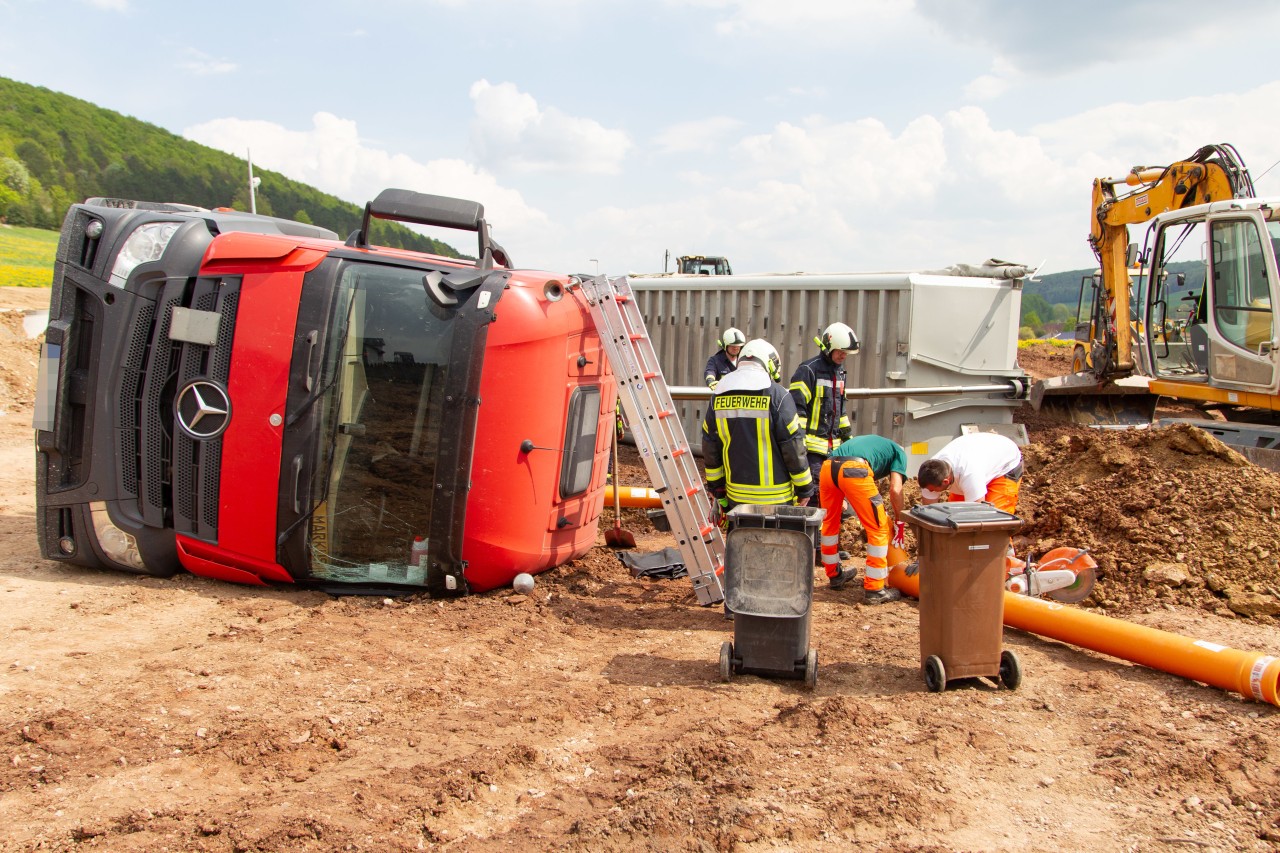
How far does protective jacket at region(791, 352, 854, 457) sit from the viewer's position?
7820 millimetres

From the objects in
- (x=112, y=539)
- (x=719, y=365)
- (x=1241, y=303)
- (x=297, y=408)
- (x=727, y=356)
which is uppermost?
(x=1241, y=303)

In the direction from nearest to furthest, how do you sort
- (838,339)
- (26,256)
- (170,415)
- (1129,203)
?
(170,415) < (838,339) < (1129,203) < (26,256)

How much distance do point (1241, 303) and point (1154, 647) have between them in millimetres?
6770

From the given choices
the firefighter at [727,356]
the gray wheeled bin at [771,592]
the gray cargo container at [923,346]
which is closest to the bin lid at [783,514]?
the gray wheeled bin at [771,592]

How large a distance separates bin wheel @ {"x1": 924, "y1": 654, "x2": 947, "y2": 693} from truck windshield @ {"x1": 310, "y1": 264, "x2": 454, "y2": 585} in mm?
3001

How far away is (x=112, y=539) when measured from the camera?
626cm

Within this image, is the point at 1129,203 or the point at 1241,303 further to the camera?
the point at 1129,203

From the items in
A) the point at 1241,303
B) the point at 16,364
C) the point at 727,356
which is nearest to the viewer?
the point at 1241,303

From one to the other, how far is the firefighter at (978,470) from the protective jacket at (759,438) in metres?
0.81

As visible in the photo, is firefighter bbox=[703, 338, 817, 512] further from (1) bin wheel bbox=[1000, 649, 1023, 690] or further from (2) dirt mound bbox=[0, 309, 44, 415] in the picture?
(2) dirt mound bbox=[0, 309, 44, 415]

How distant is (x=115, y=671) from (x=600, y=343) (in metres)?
3.42

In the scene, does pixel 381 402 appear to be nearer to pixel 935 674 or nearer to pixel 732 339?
pixel 935 674

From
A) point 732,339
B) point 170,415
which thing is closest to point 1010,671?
point 170,415

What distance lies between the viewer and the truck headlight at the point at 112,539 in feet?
20.4
